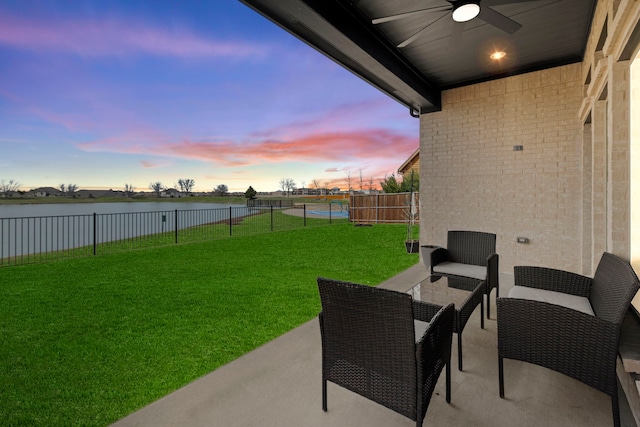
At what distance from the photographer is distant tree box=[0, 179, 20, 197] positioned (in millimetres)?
7365

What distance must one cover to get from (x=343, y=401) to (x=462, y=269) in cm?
227

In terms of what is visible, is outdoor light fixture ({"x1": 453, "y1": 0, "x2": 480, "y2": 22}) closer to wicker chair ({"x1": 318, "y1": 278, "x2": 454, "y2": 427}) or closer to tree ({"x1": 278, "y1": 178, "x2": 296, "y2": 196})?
wicker chair ({"x1": 318, "y1": 278, "x2": 454, "y2": 427})

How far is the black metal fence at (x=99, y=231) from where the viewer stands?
669 centimetres

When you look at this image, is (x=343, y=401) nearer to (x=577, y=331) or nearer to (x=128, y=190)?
(x=577, y=331)

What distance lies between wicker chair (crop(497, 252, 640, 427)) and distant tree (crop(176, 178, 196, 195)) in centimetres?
1516

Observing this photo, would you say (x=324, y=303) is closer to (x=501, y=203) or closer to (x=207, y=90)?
(x=501, y=203)

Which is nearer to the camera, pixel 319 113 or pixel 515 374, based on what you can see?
pixel 515 374

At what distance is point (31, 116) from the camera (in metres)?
8.80

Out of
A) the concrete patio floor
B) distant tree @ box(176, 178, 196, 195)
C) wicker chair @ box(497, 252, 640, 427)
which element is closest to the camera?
wicker chair @ box(497, 252, 640, 427)

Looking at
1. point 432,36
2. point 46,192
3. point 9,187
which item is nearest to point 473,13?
point 432,36

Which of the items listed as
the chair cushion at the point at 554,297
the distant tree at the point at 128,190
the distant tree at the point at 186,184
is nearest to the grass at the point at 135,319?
the chair cushion at the point at 554,297

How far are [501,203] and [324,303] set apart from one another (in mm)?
4635

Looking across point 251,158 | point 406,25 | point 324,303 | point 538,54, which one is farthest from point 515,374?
point 251,158

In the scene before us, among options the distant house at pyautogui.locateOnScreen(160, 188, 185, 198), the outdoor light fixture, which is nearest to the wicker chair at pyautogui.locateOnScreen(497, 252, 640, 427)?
the outdoor light fixture
